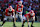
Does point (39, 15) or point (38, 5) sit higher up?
→ point (38, 5)

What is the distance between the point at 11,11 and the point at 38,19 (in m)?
2.71

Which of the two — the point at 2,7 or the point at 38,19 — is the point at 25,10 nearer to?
the point at 38,19

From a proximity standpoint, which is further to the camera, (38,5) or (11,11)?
(38,5)

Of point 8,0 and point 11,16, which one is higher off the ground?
point 8,0

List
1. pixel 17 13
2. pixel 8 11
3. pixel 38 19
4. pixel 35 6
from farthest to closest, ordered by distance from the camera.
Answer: pixel 35 6 → pixel 38 19 → pixel 17 13 → pixel 8 11

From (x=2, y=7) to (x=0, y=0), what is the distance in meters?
0.53

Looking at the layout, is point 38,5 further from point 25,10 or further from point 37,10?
point 25,10

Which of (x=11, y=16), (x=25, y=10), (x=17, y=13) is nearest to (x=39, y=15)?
(x=25, y=10)

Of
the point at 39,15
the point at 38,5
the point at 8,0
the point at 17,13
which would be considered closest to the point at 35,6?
the point at 38,5

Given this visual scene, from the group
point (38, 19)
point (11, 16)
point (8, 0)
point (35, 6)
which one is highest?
point (8, 0)

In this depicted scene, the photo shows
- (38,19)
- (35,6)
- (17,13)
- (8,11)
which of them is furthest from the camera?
(35,6)

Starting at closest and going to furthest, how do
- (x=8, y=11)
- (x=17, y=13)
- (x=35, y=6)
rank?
(x=8, y=11) < (x=17, y=13) < (x=35, y=6)

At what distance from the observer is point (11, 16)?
4773 millimetres

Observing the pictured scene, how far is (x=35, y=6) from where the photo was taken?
7.20m
